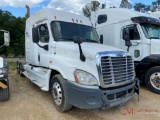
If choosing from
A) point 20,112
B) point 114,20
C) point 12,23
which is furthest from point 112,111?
point 12,23

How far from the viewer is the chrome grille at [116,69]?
12.6ft

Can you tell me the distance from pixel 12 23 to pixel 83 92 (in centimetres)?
3018

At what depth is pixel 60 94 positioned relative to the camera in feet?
14.2

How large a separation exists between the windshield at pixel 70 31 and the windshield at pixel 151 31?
7.23ft

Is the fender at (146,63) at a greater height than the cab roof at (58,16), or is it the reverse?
the cab roof at (58,16)

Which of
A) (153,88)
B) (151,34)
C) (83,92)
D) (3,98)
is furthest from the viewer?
(151,34)

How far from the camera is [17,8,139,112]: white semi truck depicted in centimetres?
377

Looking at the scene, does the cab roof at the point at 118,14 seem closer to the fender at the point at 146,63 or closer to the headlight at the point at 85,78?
the fender at the point at 146,63

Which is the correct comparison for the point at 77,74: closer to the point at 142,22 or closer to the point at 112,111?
the point at 112,111

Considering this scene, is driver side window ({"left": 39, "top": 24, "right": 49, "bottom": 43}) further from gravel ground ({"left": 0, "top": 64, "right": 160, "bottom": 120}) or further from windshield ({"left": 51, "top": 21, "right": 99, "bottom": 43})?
gravel ground ({"left": 0, "top": 64, "right": 160, "bottom": 120})

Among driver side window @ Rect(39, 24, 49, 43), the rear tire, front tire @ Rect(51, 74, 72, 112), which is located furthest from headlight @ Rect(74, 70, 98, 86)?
the rear tire

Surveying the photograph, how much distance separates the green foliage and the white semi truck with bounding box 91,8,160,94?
22.8m

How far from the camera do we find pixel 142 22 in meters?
6.61

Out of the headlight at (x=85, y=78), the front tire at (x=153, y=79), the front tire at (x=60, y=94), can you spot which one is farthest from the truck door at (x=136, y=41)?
the front tire at (x=60, y=94)
